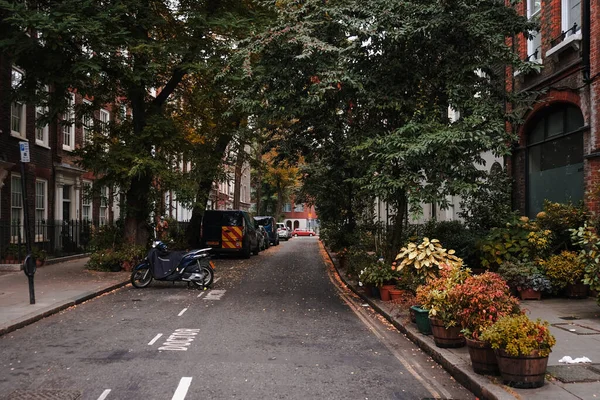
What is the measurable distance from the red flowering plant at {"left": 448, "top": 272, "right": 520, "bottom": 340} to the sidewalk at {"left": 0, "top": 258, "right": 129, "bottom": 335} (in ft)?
22.7

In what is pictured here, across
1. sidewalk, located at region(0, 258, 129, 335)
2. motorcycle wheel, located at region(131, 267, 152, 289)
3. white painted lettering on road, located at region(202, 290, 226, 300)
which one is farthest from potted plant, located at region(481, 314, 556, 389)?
motorcycle wheel, located at region(131, 267, 152, 289)

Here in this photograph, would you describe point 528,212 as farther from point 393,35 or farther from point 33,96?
point 33,96

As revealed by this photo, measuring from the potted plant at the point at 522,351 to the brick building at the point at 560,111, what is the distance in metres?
6.72

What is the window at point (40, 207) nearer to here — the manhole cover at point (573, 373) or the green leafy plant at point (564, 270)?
the green leafy plant at point (564, 270)

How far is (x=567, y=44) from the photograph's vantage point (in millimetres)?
13266

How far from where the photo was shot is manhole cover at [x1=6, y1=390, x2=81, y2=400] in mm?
5562

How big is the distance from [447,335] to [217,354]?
3.08 m

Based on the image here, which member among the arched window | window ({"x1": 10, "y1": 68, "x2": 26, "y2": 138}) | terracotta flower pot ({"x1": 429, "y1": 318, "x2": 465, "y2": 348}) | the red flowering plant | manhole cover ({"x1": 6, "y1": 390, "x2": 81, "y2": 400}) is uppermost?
window ({"x1": 10, "y1": 68, "x2": 26, "y2": 138})

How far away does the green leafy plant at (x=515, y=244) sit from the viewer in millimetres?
12391

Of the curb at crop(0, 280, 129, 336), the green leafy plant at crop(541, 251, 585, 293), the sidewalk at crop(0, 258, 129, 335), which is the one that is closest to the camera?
the curb at crop(0, 280, 129, 336)

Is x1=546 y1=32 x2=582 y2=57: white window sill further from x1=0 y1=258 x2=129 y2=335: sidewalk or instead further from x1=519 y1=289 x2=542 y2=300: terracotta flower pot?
x1=0 y1=258 x2=129 y2=335: sidewalk

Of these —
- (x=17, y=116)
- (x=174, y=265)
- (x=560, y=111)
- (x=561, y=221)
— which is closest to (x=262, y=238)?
(x=17, y=116)

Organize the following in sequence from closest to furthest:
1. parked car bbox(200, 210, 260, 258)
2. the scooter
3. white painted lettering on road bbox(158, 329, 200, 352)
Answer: white painted lettering on road bbox(158, 329, 200, 352) → the scooter → parked car bbox(200, 210, 260, 258)

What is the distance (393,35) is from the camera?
10672 mm
